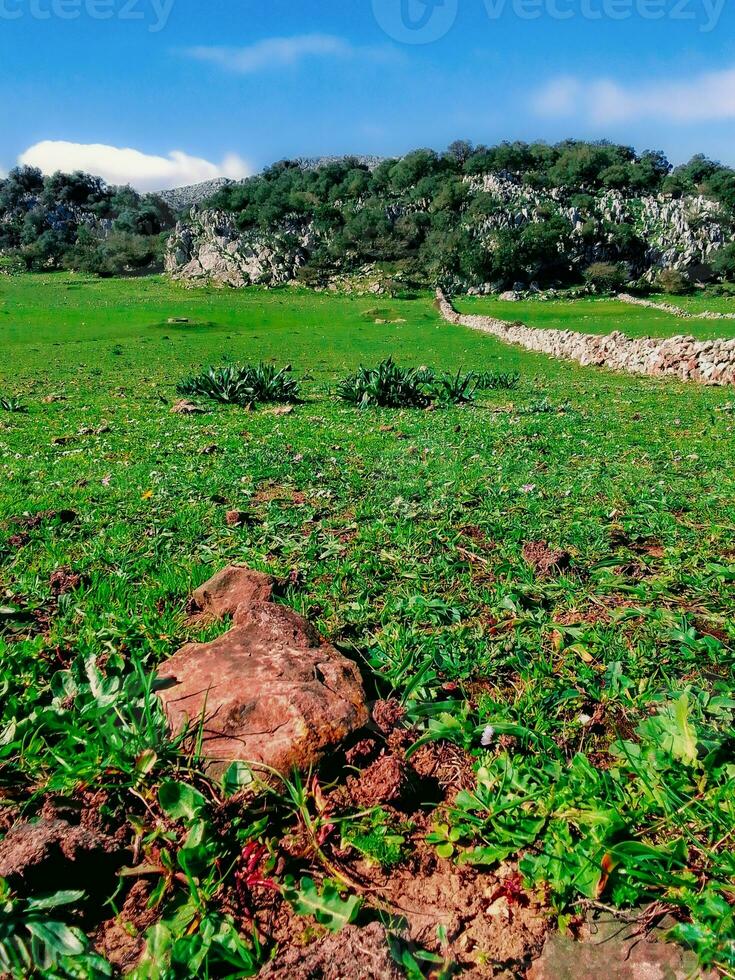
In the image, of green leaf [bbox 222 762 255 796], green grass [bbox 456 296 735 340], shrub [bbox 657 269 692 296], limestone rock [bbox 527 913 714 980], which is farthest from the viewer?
shrub [bbox 657 269 692 296]

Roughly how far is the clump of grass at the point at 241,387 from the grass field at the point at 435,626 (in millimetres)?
2755

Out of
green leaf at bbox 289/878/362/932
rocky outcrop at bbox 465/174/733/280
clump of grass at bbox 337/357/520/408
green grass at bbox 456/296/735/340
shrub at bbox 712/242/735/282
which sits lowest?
green leaf at bbox 289/878/362/932

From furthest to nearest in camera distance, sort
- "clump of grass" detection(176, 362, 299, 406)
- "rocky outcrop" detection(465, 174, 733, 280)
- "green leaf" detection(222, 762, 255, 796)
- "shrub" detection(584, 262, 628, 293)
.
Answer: "rocky outcrop" detection(465, 174, 733, 280) < "shrub" detection(584, 262, 628, 293) < "clump of grass" detection(176, 362, 299, 406) < "green leaf" detection(222, 762, 255, 796)

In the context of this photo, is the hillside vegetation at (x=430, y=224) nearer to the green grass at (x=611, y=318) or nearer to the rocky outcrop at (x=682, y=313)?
the rocky outcrop at (x=682, y=313)

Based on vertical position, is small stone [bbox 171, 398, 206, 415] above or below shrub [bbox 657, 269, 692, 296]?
below

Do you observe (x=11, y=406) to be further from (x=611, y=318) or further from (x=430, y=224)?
(x=430, y=224)

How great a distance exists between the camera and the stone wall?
16.6 meters

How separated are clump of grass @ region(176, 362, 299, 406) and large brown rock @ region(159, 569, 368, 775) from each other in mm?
9700

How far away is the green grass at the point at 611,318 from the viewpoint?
105ft

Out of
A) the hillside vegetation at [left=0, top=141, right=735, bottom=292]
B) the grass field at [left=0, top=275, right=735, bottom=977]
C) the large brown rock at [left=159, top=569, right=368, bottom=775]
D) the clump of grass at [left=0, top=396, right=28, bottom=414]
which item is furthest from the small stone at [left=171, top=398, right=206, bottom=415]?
the hillside vegetation at [left=0, top=141, right=735, bottom=292]

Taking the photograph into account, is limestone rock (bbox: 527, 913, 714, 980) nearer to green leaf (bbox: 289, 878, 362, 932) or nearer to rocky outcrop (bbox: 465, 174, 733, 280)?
green leaf (bbox: 289, 878, 362, 932)

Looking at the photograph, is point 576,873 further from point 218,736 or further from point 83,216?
point 83,216

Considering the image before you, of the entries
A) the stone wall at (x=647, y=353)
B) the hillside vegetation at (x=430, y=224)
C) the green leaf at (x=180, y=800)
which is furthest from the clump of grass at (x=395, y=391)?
the hillside vegetation at (x=430, y=224)

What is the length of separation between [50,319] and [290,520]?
3784 centimetres
